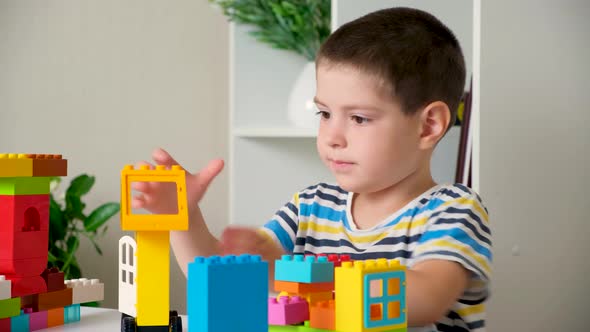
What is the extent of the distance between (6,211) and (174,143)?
1.63 metres

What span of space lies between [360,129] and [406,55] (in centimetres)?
12

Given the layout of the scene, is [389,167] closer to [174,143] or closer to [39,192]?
[39,192]

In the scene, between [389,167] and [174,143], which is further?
[174,143]

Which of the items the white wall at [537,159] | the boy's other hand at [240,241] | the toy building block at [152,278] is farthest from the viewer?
the white wall at [537,159]

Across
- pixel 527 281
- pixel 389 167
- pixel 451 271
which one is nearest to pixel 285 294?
pixel 451 271

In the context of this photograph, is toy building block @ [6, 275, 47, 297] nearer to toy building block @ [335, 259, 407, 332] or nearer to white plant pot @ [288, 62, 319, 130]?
toy building block @ [335, 259, 407, 332]

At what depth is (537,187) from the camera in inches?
64.4

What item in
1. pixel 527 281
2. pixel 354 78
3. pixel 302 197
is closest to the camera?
pixel 354 78

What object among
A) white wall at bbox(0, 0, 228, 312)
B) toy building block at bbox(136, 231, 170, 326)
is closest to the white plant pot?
white wall at bbox(0, 0, 228, 312)

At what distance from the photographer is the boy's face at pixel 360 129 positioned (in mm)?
1142

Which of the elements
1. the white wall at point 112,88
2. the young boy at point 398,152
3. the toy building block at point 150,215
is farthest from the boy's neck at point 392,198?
the white wall at point 112,88

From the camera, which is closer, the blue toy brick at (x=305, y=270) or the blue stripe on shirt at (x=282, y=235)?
the blue toy brick at (x=305, y=270)

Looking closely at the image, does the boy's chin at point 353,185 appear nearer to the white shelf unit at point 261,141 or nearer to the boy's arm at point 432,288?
the boy's arm at point 432,288

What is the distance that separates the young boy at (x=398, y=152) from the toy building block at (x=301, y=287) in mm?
266
